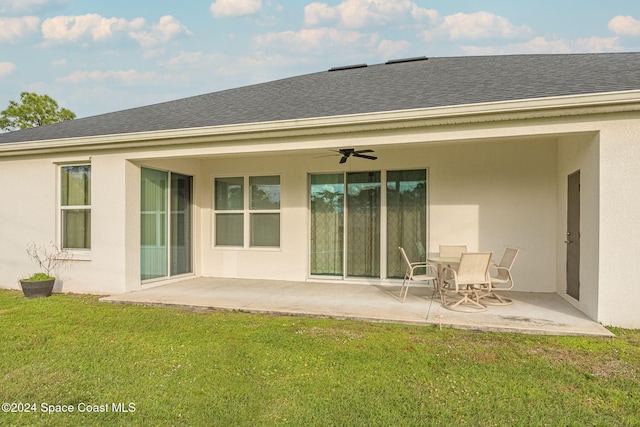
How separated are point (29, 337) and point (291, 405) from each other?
367 cm

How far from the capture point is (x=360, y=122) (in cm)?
569

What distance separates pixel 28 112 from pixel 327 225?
84.9 feet

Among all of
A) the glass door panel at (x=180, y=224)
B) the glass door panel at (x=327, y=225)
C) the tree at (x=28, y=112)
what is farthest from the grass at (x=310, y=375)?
the tree at (x=28, y=112)

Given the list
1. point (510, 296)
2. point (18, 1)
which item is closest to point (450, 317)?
point (510, 296)

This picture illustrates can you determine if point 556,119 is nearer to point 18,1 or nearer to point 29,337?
point 29,337

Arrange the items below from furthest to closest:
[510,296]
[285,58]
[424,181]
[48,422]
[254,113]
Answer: [285,58] → [424,181] → [254,113] → [510,296] → [48,422]

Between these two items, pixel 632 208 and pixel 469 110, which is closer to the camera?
pixel 632 208

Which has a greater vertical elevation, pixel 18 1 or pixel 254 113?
pixel 18 1

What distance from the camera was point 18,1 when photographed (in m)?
11.4

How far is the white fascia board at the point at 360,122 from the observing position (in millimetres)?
4777

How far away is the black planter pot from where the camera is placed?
690 cm

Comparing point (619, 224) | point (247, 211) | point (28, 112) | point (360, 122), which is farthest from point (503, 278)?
point (28, 112)

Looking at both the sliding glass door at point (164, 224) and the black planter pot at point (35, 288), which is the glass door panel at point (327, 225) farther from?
the black planter pot at point (35, 288)

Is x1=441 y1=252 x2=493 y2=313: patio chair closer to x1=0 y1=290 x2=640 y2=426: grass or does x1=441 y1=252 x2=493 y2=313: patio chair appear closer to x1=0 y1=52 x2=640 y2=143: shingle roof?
x1=0 y1=290 x2=640 y2=426: grass
